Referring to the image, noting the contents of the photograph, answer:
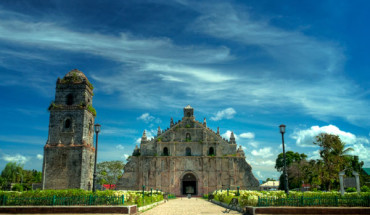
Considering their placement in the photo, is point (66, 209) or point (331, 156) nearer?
point (66, 209)

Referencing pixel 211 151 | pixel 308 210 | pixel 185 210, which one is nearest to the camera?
pixel 308 210

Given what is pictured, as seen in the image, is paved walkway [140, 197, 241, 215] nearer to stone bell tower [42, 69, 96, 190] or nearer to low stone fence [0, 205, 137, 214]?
low stone fence [0, 205, 137, 214]

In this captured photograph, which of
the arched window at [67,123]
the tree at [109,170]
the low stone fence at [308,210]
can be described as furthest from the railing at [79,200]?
the tree at [109,170]

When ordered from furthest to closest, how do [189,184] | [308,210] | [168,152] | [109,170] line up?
[109,170], [189,184], [168,152], [308,210]

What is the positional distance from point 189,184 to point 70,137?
809 inches

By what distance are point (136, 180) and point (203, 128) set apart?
12.9 m

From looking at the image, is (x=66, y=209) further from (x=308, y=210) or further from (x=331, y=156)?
(x=331, y=156)

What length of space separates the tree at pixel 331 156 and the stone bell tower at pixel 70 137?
28963mm

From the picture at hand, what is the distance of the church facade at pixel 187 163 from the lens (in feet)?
152

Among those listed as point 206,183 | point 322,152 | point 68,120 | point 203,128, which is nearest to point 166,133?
Result: point 203,128

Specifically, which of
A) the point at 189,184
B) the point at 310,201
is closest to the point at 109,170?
the point at 189,184

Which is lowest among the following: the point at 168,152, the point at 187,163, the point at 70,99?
the point at 187,163

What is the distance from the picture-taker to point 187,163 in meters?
47.4

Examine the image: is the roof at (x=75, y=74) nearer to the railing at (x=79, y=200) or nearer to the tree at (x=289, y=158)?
the railing at (x=79, y=200)
